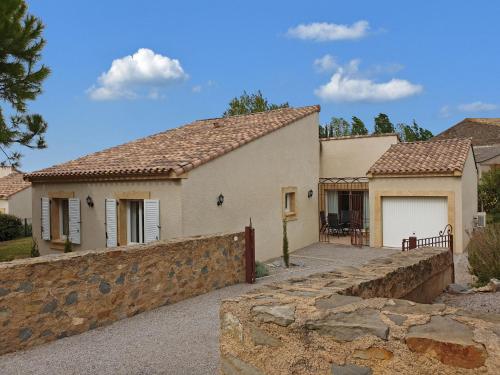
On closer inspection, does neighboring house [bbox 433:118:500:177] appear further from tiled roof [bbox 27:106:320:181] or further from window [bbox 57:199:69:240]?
window [bbox 57:199:69:240]

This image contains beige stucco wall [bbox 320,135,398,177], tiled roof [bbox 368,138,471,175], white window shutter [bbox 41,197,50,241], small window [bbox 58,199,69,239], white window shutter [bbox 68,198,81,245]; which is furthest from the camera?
beige stucco wall [bbox 320,135,398,177]

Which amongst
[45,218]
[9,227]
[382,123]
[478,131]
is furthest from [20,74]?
[382,123]

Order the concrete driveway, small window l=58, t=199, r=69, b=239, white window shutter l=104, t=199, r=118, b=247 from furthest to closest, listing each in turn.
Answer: small window l=58, t=199, r=69, b=239 < white window shutter l=104, t=199, r=118, b=247 < the concrete driveway

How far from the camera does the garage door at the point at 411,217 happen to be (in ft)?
51.8

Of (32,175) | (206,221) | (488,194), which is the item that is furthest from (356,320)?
(488,194)

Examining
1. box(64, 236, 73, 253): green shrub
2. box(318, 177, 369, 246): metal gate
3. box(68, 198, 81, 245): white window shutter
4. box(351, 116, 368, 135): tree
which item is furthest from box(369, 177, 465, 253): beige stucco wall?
box(351, 116, 368, 135): tree

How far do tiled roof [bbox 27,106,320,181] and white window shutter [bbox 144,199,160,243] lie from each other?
2.67 ft

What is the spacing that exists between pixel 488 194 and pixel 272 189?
14223mm

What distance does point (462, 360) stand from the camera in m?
2.49

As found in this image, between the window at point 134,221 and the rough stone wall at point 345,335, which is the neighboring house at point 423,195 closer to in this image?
the window at point 134,221

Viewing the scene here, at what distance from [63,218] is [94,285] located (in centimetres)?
1055

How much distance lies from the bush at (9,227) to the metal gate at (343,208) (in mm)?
19460

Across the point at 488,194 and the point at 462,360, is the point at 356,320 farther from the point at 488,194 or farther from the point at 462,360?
the point at 488,194

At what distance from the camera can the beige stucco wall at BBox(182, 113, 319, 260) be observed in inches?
485
